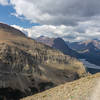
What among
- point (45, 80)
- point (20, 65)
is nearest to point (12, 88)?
point (20, 65)

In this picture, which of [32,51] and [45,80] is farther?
[32,51]

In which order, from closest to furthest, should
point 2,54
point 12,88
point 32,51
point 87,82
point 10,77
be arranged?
point 87,82 → point 12,88 → point 10,77 → point 2,54 → point 32,51

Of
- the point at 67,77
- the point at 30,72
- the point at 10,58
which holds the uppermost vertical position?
the point at 10,58

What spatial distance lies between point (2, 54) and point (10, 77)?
30369mm

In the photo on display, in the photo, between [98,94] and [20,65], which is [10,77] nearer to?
[20,65]

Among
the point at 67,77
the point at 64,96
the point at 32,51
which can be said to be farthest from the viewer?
the point at 32,51

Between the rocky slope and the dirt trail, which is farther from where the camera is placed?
the rocky slope

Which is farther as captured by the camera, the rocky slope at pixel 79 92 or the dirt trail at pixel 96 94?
the rocky slope at pixel 79 92

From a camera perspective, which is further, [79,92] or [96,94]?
[79,92]

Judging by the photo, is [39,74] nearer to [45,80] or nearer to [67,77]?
[45,80]

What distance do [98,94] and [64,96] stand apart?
3.98 metres

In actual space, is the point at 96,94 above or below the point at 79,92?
above

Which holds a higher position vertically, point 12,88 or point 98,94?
point 98,94

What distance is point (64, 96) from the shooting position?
2030cm
